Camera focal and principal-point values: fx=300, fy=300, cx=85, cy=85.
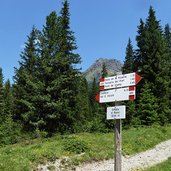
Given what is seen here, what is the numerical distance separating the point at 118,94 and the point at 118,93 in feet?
0.11

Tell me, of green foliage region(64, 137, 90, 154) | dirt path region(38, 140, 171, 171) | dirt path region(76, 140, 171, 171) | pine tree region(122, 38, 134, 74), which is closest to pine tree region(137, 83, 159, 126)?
dirt path region(76, 140, 171, 171)

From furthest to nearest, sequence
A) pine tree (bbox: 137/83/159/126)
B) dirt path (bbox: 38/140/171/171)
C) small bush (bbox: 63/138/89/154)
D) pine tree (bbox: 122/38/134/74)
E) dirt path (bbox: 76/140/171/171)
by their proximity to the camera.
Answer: pine tree (bbox: 122/38/134/74) → pine tree (bbox: 137/83/159/126) → small bush (bbox: 63/138/89/154) → dirt path (bbox: 76/140/171/171) → dirt path (bbox: 38/140/171/171)

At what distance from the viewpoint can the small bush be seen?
48.9ft

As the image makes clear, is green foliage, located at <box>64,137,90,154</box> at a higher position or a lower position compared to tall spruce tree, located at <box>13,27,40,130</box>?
lower

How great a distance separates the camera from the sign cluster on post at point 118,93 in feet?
30.3

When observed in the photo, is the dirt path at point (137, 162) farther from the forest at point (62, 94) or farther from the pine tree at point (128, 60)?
the pine tree at point (128, 60)

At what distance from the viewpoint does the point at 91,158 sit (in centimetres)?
1442

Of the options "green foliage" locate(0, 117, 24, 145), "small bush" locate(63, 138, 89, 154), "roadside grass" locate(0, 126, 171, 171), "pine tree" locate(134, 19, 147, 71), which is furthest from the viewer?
"pine tree" locate(134, 19, 147, 71)

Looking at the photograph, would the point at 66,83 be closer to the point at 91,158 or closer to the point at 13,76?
the point at 13,76

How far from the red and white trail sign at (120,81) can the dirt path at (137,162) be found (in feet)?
16.2

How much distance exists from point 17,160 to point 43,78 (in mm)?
20795

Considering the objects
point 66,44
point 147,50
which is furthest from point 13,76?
point 147,50

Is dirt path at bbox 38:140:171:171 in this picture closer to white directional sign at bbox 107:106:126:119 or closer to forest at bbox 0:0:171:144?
white directional sign at bbox 107:106:126:119

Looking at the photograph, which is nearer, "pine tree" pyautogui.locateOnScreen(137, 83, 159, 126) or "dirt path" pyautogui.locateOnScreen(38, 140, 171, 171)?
"dirt path" pyautogui.locateOnScreen(38, 140, 171, 171)
